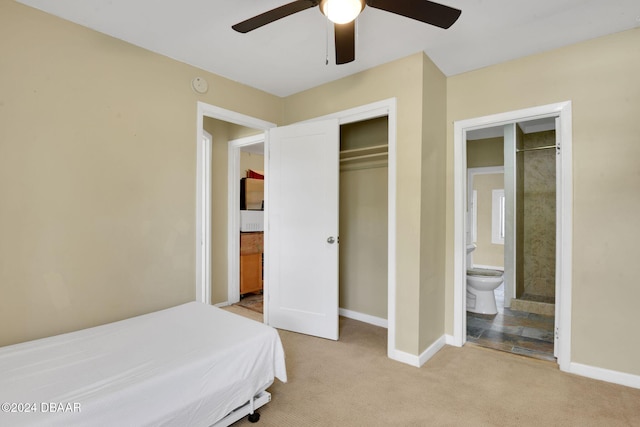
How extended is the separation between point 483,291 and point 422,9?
3.42m

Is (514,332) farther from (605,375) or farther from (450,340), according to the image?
(605,375)

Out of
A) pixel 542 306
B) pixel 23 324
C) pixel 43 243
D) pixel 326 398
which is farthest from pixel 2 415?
pixel 542 306

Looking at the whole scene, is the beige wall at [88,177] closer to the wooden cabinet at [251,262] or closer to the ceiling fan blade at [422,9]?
the wooden cabinet at [251,262]

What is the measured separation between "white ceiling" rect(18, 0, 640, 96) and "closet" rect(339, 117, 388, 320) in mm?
903

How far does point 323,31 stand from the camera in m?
2.31

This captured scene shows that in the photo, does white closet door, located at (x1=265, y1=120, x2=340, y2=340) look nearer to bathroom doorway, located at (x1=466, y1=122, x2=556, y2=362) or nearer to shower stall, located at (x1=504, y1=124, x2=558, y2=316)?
bathroom doorway, located at (x1=466, y1=122, x2=556, y2=362)

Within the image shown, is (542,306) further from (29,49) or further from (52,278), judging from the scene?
(29,49)

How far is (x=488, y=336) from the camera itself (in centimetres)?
322

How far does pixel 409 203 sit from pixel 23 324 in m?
2.78

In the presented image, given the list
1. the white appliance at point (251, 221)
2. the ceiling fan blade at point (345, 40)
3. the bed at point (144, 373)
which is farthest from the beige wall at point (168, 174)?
the white appliance at point (251, 221)

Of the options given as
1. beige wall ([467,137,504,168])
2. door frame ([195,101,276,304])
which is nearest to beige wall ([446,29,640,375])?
door frame ([195,101,276,304])

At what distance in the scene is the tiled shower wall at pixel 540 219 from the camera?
4.29 meters

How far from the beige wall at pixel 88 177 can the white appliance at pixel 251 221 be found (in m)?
1.65

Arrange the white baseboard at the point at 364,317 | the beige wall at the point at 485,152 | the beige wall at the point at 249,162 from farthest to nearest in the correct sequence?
the beige wall at the point at 249,162, the beige wall at the point at 485,152, the white baseboard at the point at 364,317
